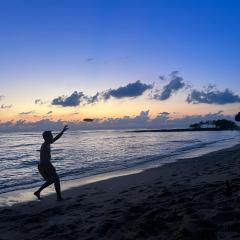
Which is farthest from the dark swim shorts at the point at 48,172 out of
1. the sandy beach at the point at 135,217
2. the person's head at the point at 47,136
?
the sandy beach at the point at 135,217

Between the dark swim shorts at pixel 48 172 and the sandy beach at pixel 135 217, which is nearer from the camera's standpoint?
the sandy beach at pixel 135 217

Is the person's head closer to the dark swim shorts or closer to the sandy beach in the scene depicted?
the dark swim shorts

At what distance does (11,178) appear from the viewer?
19375 millimetres

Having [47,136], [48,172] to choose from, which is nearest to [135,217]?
[48,172]

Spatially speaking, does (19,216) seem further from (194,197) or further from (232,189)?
(232,189)

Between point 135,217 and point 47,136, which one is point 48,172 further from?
point 135,217

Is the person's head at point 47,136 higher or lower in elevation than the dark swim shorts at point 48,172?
higher

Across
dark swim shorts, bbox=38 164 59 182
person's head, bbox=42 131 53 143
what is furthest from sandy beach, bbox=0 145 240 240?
person's head, bbox=42 131 53 143

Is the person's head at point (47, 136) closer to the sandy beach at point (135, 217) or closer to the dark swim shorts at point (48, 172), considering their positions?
the dark swim shorts at point (48, 172)

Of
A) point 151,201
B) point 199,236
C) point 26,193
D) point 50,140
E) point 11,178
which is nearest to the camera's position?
point 199,236

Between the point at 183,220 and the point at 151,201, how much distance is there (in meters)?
2.57

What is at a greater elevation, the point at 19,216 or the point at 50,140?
the point at 50,140

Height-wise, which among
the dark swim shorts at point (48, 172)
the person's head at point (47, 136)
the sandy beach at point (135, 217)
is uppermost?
the person's head at point (47, 136)

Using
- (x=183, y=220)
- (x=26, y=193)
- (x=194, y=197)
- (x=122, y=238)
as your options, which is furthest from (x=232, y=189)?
(x=26, y=193)
